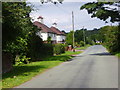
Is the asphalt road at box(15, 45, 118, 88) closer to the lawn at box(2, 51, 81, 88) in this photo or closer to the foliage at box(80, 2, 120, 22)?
the lawn at box(2, 51, 81, 88)

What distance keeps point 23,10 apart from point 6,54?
14.7 ft

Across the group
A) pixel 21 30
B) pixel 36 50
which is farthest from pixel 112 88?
pixel 36 50

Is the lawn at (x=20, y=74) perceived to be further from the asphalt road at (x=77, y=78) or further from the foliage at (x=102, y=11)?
the foliage at (x=102, y=11)

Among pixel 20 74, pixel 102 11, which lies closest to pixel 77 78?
pixel 20 74

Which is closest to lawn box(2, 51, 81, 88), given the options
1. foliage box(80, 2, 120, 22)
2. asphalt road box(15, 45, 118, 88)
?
asphalt road box(15, 45, 118, 88)

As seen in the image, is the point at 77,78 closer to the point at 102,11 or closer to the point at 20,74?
the point at 20,74

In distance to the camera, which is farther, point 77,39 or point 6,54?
point 77,39

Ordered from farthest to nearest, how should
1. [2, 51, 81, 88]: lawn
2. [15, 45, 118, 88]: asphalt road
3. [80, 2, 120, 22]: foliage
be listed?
1. [80, 2, 120, 22]: foliage
2. [2, 51, 81, 88]: lawn
3. [15, 45, 118, 88]: asphalt road

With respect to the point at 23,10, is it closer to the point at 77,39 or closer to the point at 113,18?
the point at 113,18

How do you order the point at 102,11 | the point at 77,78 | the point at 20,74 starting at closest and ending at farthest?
1. the point at 77,78
2. the point at 20,74
3. the point at 102,11

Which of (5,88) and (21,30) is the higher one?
(21,30)

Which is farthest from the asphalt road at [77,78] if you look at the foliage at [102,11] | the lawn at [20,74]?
the foliage at [102,11]

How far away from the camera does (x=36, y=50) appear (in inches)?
1238

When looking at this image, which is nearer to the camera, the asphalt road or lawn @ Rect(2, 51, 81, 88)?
the asphalt road
